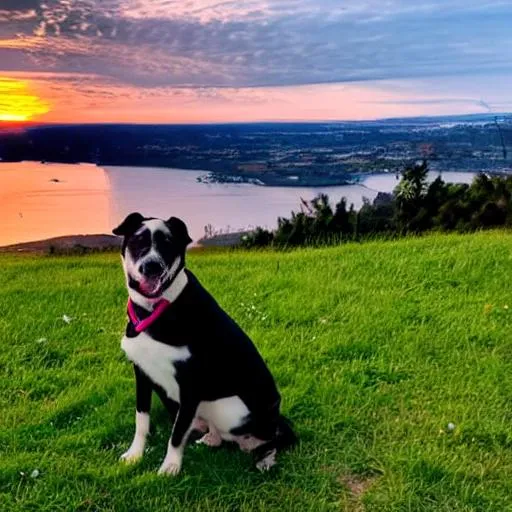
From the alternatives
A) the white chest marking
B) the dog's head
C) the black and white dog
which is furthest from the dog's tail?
the dog's head

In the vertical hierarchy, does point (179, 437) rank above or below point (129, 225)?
below

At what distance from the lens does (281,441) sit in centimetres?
389

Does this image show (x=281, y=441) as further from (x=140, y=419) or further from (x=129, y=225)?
(x=129, y=225)

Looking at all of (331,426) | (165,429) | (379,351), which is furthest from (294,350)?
(165,429)

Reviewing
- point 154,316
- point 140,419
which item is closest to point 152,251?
point 154,316

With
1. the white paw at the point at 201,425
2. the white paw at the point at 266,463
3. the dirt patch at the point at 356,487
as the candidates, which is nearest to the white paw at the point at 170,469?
the white paw at the point at 201,425

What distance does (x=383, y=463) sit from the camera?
3.84 metres

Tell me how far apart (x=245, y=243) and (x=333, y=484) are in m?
5.81

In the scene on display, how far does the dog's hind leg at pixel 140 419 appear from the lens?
3.72 m

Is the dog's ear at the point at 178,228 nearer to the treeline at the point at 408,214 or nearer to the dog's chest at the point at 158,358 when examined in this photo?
the dog's chest at the point at 158,358

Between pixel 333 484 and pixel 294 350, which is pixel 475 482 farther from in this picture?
pixel 294 350

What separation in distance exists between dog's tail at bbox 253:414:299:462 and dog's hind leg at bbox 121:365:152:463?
61 centimetres

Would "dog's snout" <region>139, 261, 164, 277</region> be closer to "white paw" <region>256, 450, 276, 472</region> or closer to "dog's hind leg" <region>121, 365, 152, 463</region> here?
"dog's hind leg" <region>121, 365, 152, 463</region>

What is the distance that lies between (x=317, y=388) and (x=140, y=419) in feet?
4.31
